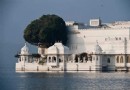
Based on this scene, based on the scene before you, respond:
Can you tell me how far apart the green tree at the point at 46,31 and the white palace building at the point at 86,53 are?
162 cm

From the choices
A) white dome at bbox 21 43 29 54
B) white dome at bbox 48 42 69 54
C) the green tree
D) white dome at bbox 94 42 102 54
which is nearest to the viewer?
white dome at bbox 94 42 102 54

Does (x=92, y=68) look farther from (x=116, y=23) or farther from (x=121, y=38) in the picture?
(x=116, y=23)

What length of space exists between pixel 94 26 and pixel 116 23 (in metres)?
4.05

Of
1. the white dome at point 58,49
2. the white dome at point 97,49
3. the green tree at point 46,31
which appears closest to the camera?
the white dome at point 97,49

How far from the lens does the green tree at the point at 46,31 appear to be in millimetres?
89938

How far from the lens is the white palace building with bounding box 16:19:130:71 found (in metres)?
84.4

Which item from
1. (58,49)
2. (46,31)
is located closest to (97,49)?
(58,49)

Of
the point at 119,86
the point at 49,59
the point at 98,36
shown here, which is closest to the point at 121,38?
the point at 98,36

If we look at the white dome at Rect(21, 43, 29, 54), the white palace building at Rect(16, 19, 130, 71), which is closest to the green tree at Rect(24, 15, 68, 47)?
the white palace building at Rect(16, 19, 130, 71)

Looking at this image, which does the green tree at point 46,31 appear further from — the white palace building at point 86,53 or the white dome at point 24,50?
the white dome at point 24,50

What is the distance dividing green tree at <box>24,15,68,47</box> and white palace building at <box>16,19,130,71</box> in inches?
63.6

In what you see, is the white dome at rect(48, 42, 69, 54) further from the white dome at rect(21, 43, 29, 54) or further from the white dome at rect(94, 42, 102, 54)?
the white dome at rect(94, 42, 102, 54)

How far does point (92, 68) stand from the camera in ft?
271

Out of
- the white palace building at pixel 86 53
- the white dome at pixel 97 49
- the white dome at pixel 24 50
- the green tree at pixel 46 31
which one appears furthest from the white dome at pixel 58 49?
the white dome at pixel 97 49
